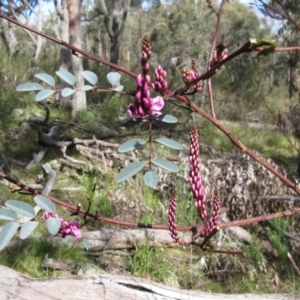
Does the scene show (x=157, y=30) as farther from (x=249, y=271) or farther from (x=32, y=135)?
(x=249, y=271)

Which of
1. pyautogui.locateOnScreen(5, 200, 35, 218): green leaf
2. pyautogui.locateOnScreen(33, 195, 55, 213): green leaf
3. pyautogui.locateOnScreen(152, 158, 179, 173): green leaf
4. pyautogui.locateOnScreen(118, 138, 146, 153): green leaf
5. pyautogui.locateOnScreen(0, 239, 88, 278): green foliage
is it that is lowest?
pyautogui.locateOnScreen(5, 200, 35, 218): green leaf

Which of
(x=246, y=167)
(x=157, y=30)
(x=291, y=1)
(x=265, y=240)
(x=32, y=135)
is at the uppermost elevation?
(x=157, y=30)

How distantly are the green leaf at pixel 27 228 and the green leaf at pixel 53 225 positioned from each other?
0.02 metres

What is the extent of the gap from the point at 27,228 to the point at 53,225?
4 centimetres

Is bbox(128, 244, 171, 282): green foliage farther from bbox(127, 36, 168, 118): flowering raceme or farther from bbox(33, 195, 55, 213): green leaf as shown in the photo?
bbox(127, 36, 168, 118): flowering raceme

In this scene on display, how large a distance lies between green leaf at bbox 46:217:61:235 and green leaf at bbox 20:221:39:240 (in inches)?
1.0

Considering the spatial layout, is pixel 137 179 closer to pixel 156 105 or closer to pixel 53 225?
pixel 53 225

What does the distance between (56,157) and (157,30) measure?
21.4 meters

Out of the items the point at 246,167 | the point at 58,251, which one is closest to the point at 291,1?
the point at 246,167

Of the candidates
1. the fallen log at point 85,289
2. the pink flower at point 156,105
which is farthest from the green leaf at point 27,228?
the fallen log at point 85,289

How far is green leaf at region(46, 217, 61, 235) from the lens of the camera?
76 cm

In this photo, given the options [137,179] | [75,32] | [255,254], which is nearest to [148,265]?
[255,254]

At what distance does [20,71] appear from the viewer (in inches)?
271

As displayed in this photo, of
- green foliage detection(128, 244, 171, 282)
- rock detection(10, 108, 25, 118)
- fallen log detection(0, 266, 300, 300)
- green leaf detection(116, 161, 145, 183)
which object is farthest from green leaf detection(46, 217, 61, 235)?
rock detection(10, 108, 25, 118)
